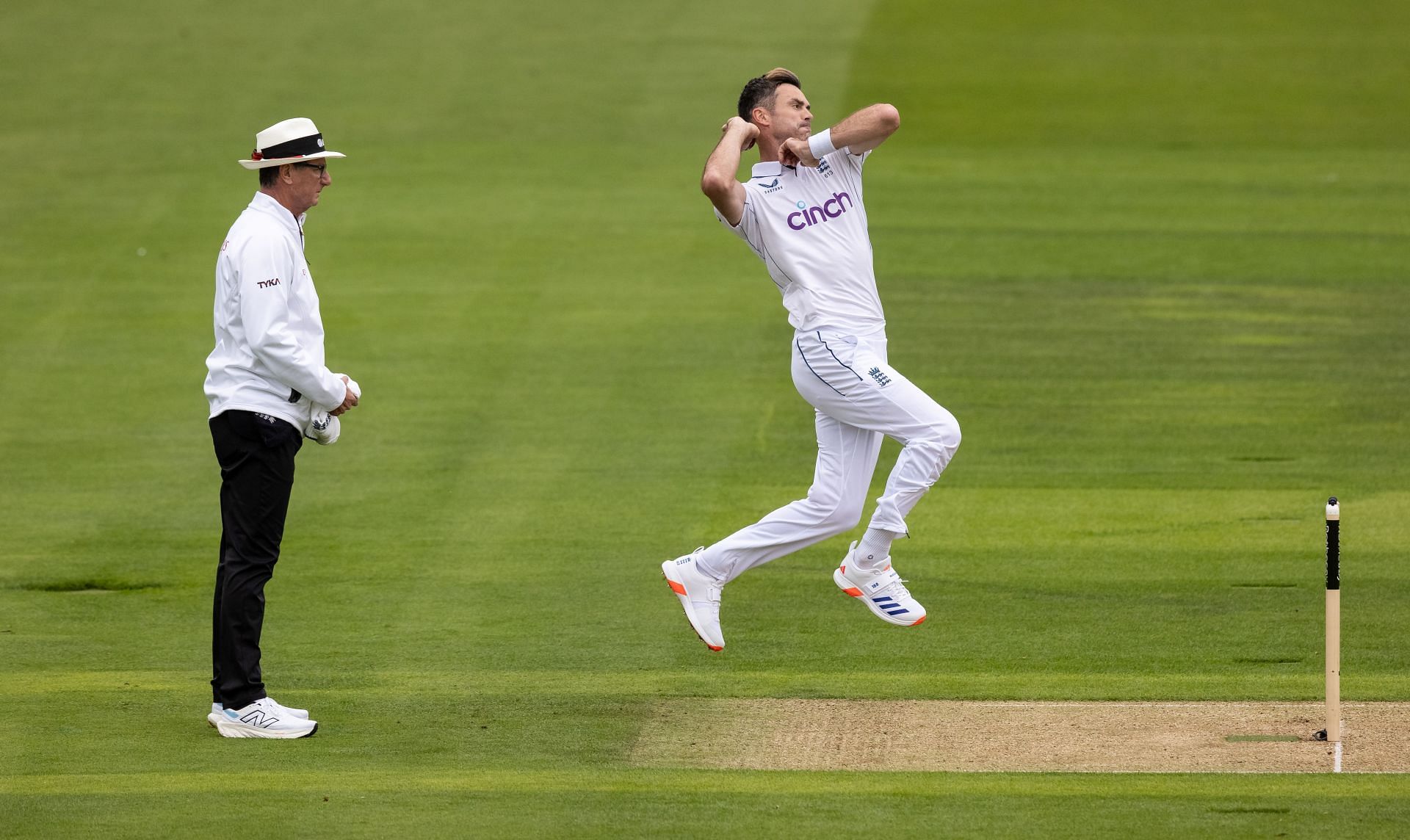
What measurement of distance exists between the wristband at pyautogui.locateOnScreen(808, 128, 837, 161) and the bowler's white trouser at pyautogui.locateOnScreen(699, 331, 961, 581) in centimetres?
87

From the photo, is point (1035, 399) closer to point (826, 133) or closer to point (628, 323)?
point (628, 323)

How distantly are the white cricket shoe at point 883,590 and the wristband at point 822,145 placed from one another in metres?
1.95

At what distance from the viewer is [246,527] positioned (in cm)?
781

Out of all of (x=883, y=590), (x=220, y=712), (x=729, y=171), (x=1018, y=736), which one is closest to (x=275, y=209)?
(x=729, y=171)

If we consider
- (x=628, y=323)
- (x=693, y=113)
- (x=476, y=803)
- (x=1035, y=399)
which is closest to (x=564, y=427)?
(x=628, y=323)

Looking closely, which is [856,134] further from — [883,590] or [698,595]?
[698,595]

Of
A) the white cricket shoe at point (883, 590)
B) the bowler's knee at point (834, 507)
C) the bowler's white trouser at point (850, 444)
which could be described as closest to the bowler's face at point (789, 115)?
the bowler's white trouser at point (850, 444)

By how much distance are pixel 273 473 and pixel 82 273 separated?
10993mm

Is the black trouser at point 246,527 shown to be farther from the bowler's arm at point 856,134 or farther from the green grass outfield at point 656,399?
the bowler's arm at point 856,134

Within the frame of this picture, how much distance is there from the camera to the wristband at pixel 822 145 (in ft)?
27.2

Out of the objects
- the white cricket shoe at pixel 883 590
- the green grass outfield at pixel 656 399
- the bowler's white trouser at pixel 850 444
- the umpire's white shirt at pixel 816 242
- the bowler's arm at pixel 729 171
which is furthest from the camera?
the white cricket shoe at pixel 883 590

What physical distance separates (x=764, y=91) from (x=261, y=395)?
2.86 metres

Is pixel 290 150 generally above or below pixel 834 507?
above

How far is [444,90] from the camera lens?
936 inches
